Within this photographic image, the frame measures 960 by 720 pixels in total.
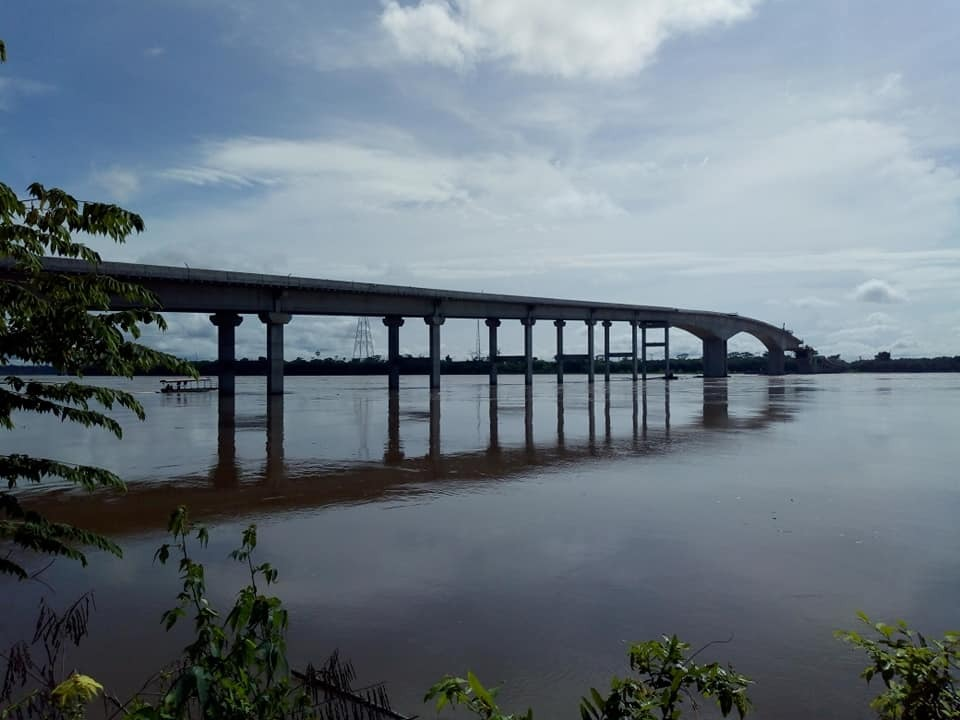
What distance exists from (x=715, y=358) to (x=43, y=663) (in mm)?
123346

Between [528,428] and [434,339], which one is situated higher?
[434,339]

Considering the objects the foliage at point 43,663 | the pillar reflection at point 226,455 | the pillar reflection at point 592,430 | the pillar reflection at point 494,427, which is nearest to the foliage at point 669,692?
the foliage at point 43,663

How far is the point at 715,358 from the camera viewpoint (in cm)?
12056

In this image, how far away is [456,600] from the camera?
718cm

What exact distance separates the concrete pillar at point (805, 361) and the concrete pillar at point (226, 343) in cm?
13383

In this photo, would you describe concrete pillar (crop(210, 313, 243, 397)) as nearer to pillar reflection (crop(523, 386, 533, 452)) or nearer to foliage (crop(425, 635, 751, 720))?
pillar reflection (crop(523, 386, 533, 452))

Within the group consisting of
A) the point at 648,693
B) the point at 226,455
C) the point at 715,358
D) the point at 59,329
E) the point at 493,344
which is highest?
the point at 493,344

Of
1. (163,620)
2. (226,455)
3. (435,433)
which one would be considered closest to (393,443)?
(435,433)

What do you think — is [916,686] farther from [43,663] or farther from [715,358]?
[715,358]

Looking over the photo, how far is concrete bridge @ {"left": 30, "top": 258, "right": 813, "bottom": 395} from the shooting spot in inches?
1825

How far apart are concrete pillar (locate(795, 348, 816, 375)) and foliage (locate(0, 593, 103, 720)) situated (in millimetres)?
165829

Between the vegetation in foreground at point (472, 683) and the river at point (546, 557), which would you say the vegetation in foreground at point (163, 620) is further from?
the river at point (546, 557)

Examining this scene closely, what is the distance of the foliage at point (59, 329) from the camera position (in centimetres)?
419

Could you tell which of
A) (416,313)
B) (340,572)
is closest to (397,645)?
(340,572)
